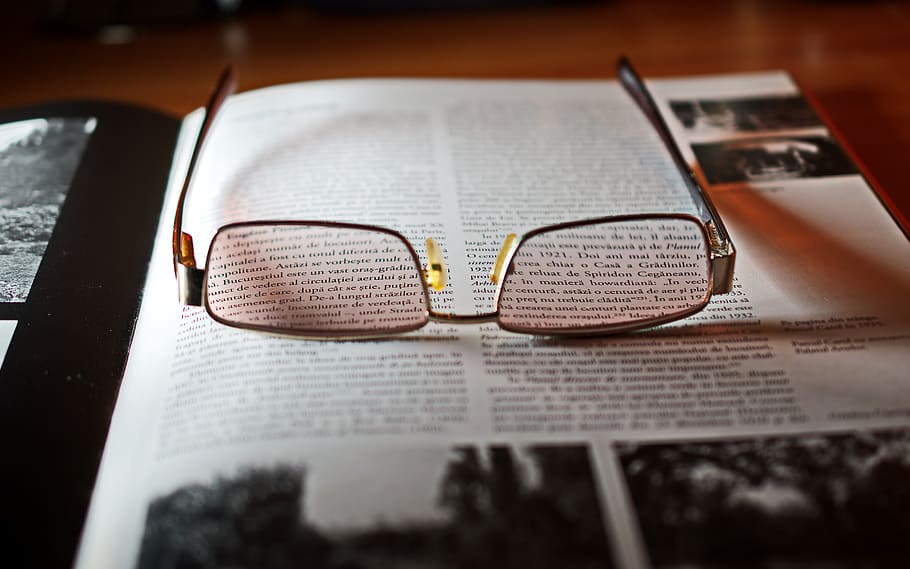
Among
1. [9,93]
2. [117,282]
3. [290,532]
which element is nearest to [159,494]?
[290,532]

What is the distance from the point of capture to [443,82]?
793 mm

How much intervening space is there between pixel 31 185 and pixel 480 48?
19.5 inches

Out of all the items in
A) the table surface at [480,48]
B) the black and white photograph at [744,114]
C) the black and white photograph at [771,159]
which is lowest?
the black and white photograph at [771,159]

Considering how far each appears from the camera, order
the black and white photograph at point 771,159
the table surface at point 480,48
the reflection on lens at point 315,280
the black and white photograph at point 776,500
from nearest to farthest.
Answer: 1. the black and white photograph at point 776,500
2. the reflection on lens at point 315,280
3. the black and white photograph at point 771,159
4. the table surface at point 480,48

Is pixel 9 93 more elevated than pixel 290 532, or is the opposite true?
pixel 9 93

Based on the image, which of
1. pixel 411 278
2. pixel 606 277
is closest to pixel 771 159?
pixel 606 277

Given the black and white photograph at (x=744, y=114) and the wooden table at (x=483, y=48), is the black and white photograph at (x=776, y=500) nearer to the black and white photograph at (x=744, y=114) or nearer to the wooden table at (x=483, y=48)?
the black and white photograph at (x=744, y=114)

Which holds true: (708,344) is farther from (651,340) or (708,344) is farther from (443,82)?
(443,82)

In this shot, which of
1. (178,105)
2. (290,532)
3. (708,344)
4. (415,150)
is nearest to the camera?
(290,532)

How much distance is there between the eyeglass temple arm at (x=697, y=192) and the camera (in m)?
0.54

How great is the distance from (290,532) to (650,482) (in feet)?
0.60

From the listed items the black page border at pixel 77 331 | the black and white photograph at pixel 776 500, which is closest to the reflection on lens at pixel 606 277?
the black and white photograph at pixel 776 500

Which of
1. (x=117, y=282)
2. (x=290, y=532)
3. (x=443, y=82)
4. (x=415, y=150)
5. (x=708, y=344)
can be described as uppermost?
(x=443, y=82)

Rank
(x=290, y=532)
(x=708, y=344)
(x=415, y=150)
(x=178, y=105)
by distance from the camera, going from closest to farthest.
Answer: (x=290, y=532)
(x=708, y=344)
(x=415, y=150)
(x=178, y=105)
